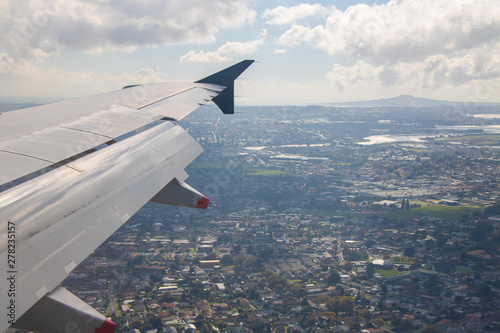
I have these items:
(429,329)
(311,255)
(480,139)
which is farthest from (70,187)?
(480,139)

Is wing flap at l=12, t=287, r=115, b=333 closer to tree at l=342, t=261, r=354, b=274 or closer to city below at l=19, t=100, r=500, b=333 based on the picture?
city below at l=19, t=100, r=500, b=333

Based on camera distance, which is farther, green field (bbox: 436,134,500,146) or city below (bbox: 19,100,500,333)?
green field (bbox: 436,134,500,146)

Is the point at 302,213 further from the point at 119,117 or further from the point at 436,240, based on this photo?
the point at 119,117

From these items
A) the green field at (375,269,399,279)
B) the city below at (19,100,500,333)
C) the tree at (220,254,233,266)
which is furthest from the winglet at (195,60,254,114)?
the green field at (375,269,399,279)

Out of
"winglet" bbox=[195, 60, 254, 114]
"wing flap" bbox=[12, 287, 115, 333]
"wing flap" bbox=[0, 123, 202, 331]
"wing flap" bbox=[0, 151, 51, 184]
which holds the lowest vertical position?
"wing flap" bbox=[12, 287, 115, 333]

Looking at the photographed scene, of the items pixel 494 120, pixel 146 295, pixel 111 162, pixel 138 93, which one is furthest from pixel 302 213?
pixel 494 120

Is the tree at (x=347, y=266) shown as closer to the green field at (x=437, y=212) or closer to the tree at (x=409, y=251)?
the tree at (x=409, y=251)

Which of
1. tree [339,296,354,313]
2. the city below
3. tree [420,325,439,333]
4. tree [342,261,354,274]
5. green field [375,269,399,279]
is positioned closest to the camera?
tree [420,325,439,333]

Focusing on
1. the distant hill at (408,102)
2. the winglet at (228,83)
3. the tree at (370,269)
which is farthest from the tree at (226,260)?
the distant hill at (408,102)
